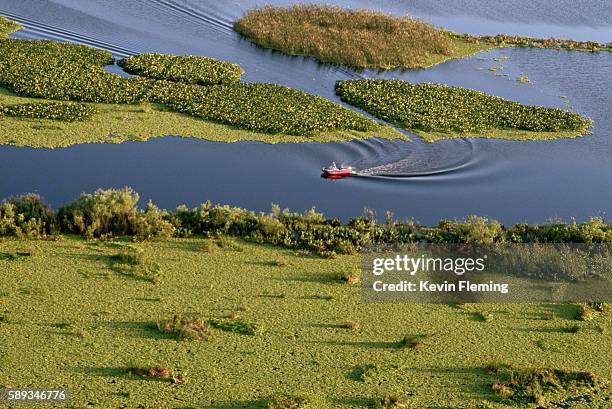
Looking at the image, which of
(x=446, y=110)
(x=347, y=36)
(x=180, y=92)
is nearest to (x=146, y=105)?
(x=180, y=92)

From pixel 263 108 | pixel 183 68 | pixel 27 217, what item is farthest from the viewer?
pixel 183 68

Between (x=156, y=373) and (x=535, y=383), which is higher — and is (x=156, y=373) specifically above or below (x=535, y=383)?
below

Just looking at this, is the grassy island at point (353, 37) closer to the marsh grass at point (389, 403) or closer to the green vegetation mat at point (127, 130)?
the green vegetation mat at point (127, 130)

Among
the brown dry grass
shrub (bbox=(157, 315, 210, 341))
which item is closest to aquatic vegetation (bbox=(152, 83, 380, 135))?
the brown dry grass

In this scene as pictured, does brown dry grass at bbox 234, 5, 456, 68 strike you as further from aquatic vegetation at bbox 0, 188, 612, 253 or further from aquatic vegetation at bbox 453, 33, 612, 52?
aquatic vegetation at bbox 0, 188, 612, 253

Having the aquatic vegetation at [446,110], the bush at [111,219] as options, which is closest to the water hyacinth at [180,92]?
the aquatic vegetation at [446,110]

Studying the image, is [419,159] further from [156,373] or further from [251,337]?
[156,373]

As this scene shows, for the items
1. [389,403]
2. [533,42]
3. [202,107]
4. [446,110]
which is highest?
[533,42]
